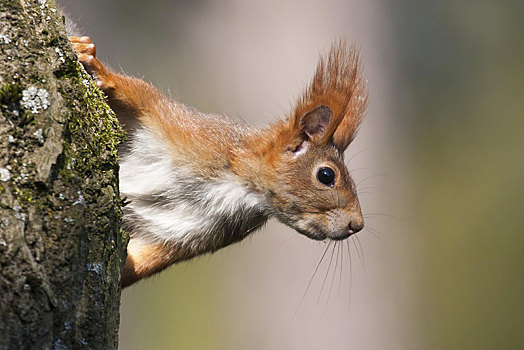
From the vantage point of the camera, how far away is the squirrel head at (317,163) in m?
3.29

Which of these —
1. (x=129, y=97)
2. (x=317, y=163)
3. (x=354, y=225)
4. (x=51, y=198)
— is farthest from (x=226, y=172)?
(x=51, y=198)

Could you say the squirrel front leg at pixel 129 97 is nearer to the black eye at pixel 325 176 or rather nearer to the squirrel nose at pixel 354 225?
the black eye at pixel 325 176

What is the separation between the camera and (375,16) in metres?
5.87

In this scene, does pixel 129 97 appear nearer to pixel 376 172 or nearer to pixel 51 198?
pixel 51 198

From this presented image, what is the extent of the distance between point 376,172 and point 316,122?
260cm

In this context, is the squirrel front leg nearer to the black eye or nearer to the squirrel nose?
the black eye

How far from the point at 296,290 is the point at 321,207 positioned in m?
2.46

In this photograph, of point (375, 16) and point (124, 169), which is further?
point (375, 16)

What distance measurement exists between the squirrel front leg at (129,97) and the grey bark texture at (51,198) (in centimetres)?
82

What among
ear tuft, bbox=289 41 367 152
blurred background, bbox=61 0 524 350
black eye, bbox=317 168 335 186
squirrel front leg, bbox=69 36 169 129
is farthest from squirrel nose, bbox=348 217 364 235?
blurred background, bbox=61 0 524 350

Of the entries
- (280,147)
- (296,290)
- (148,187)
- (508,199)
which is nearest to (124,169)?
(148,187)

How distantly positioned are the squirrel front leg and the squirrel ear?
27.6 inches

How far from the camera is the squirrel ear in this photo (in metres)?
3.29

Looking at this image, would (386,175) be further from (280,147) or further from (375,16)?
(280,147)
